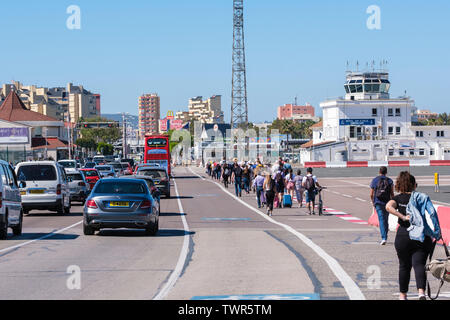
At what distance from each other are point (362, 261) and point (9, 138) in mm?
85884

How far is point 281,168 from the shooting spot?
32188 mm

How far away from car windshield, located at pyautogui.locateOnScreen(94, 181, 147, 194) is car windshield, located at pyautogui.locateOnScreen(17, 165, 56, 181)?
8.28 meters

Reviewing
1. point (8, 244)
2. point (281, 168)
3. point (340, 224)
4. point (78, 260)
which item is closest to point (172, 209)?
point (281, 168)

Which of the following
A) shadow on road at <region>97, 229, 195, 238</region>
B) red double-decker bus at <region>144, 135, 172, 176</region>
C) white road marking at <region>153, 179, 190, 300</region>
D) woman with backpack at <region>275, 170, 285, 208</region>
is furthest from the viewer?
red double-decker bus at <region>144, 135, 172, 176</region>

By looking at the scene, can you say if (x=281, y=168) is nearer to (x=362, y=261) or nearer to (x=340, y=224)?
(x=340, y=224)

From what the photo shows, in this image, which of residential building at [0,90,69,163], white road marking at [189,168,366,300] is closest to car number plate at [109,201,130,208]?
white road marking at [189,168,366,300]

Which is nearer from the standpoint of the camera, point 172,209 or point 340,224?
point 340,224

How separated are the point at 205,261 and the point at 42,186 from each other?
14.4m

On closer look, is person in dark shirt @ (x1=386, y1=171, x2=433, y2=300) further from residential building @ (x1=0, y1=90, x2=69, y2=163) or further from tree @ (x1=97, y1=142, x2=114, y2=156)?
tree @ (x1=97, y1=142, x2=114, y2=156)

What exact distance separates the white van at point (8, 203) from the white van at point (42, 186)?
7.45 meters

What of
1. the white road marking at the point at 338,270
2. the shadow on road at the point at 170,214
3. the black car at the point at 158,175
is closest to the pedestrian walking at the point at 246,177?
the black car at the point at 158,175

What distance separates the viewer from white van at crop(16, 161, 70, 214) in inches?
1061

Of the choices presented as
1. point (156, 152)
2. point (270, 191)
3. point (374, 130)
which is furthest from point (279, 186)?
point (374, 130)

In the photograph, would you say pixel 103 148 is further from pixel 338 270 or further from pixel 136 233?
pixel 338 270
